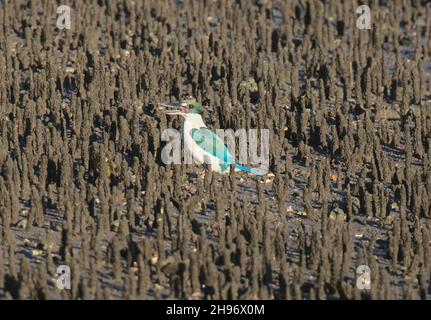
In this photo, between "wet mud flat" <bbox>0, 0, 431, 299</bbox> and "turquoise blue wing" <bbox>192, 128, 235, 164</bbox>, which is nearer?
"wet mud flat" <bbox>0, 0, 431, 299</bbox>

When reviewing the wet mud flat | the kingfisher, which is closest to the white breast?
the kingfisher

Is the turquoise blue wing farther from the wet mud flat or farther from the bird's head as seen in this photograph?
the bird's head

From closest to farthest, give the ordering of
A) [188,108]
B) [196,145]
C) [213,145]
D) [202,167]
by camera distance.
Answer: [213,145], [196,145], [202,167], [188,108]

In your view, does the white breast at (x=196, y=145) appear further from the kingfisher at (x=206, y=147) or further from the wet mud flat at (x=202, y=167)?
the wet mud flat at (x=202, y=167)

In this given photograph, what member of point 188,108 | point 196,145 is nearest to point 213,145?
point 196,145

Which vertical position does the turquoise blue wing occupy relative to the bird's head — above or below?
below

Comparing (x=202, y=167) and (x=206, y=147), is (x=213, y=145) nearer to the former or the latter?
(x=206, y=147)

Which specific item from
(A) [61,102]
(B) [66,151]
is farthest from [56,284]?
(A) [61,102]
